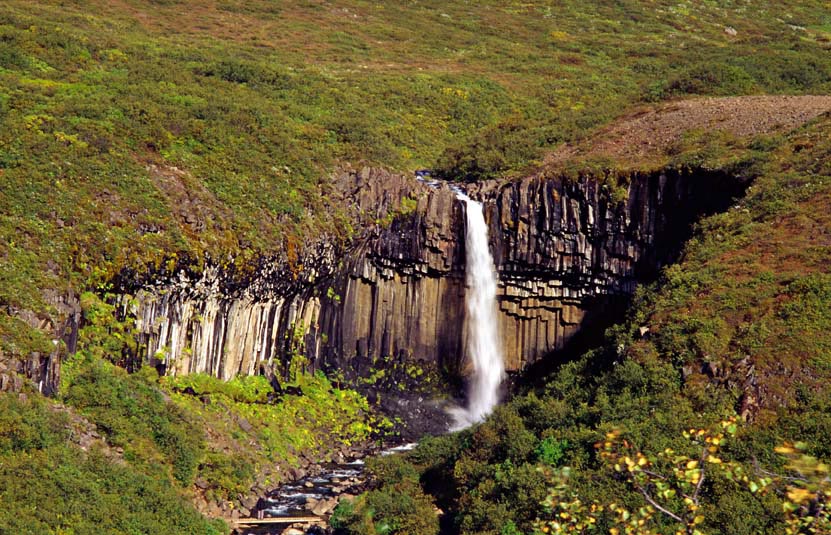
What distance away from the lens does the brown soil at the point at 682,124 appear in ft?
149

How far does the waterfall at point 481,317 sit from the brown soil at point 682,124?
5.95 metres

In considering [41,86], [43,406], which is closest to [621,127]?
[41,86]

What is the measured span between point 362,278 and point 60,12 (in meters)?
36.4

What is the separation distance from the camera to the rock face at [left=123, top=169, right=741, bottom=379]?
40938 millimetres

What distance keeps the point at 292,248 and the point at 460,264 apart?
28.5 feet

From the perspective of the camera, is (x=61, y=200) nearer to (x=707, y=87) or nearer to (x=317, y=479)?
(x=317, y=479)

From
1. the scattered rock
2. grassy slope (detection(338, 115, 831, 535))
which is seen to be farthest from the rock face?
the scattered rock

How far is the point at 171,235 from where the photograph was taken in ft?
116

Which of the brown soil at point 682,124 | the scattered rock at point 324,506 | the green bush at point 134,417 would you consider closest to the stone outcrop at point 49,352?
the green bush at point 134,417

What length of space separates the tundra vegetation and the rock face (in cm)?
163

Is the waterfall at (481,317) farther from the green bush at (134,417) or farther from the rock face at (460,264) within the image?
the green bush at (134,417)

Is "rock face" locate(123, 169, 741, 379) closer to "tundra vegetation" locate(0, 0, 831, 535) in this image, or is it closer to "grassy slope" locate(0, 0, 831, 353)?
"tundra vegetation" locate(0, 0, 831, 535)

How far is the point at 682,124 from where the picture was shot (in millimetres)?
48219

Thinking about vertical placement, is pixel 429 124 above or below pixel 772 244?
above
